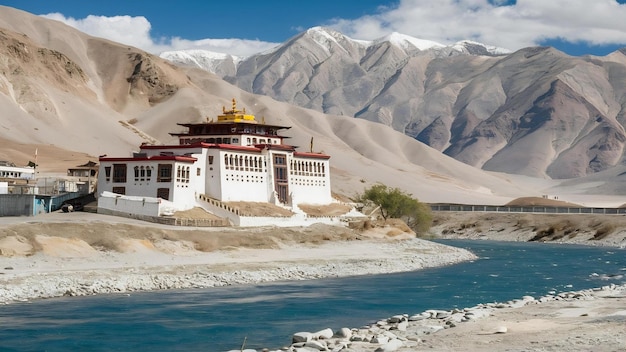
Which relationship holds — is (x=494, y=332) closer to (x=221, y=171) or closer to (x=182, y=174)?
(x=182, y=174)

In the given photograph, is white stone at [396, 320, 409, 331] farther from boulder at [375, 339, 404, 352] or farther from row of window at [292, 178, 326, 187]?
row of window at [292, 178, 326, 187]

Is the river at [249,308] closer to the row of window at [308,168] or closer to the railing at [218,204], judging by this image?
the railing at [218,204]

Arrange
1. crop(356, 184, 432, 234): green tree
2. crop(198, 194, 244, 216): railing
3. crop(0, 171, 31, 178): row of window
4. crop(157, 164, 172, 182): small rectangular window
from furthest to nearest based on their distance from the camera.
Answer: crop(356, 184, 432, 234): green tree, crop(0, 171, 31, 178): row of window, crop(198, 194, 244, 216): railing, crop(157, 164, 172, 182): small rectangular window

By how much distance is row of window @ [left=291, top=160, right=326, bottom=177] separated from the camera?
3964 inches

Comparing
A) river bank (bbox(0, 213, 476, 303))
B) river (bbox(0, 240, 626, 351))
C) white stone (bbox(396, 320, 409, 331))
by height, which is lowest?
river (bbox(0, 240, 626, 351))

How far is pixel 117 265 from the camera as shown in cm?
6134

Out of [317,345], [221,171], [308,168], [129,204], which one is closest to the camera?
[317,345]

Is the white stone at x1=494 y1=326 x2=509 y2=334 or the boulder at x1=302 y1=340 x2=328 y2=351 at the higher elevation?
the white stone at x1=494 y1=326 x2=509 y2=334

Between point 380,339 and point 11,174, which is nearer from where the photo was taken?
point 380,339

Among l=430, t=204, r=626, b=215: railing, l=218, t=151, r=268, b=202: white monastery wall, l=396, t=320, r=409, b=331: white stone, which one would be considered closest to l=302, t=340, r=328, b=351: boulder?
l=396, t=320, r=409, b=331: white stone

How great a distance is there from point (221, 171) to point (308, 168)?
1463 cm

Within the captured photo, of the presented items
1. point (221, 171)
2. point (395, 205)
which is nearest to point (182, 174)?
point (221, 171)

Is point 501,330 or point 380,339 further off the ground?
point 501,330

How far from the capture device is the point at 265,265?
6744 centimetres
